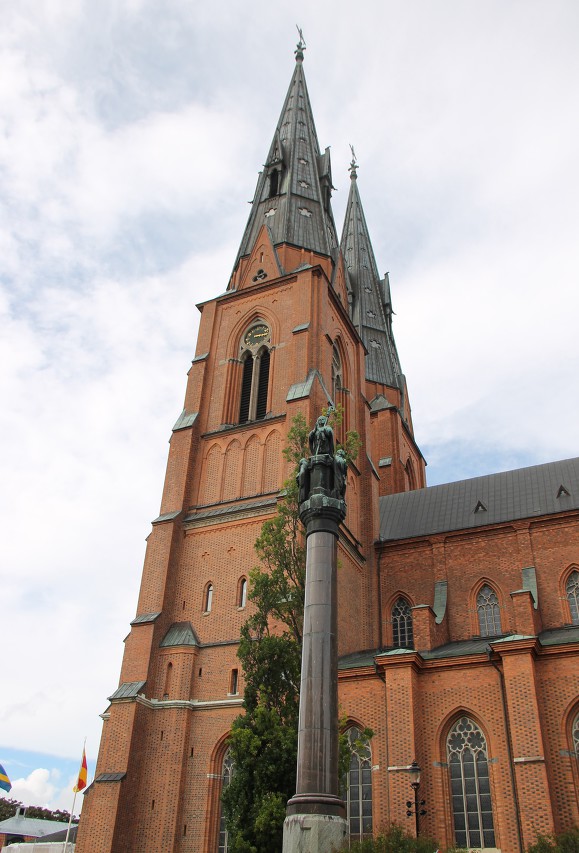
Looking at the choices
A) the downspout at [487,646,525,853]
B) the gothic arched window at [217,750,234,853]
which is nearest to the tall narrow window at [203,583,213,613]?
the gothic arched window at [217,750,234,853]

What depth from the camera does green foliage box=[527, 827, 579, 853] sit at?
51.0 ft

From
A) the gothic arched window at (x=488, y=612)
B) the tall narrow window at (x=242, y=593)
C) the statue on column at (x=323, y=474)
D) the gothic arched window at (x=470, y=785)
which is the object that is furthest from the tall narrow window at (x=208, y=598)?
the statue on column at (x=323, y=474)

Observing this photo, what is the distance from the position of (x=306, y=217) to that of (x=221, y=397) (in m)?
11.8

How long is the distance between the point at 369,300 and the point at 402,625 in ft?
89.2

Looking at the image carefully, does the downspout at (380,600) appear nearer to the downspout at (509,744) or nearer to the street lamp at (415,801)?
the downspout at (509,744)

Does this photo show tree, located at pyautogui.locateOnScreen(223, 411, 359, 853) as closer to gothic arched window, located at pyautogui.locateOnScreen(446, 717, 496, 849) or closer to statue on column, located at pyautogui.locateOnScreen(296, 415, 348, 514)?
statue on column, located at pyautogui.locateOnScreen(296, 415, 348, 514)

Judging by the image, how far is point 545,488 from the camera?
96.2 ft

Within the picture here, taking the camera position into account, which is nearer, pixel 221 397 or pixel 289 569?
pixel 289 569

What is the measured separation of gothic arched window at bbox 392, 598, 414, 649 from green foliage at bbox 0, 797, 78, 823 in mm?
49474

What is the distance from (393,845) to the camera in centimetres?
1474

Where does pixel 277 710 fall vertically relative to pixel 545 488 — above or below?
below

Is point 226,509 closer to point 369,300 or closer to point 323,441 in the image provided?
point 323,441

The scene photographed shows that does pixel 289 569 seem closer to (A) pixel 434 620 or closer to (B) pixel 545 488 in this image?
(A) pixel 434 620

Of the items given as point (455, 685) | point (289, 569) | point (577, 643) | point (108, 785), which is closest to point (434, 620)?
point (455, 685)
